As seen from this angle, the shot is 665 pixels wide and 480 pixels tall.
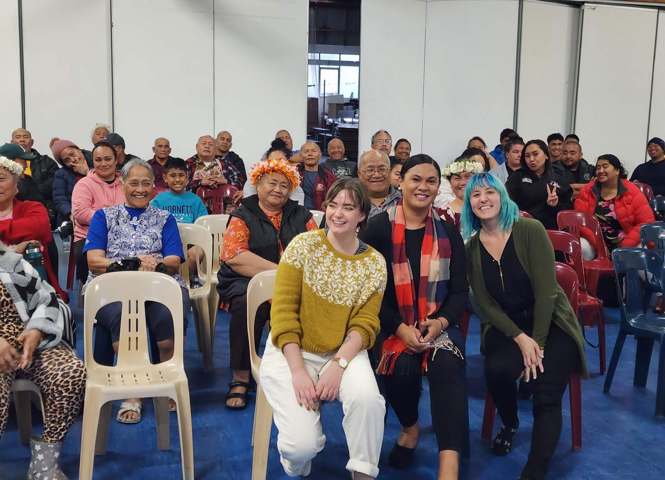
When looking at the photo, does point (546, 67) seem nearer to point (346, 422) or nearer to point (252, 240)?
point (252, 240)

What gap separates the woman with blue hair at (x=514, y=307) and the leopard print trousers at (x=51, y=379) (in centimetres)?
152

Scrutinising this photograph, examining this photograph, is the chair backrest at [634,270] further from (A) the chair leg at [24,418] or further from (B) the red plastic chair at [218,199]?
(B) the red plastic chair at [218,199]

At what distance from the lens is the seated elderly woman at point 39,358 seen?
2164 millimetres

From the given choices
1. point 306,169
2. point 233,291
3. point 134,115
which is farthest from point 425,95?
point 233,291

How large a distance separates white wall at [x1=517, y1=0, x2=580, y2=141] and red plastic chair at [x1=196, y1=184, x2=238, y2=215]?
15.1 ft

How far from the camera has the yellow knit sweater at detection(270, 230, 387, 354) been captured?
2150 millimetres

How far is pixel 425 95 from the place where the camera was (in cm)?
790

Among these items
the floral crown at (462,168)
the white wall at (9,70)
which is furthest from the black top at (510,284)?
the white wall at (9,70)

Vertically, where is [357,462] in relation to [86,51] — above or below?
below

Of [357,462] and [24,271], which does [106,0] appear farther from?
[357,462]

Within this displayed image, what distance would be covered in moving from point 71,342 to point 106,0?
5.54 metres

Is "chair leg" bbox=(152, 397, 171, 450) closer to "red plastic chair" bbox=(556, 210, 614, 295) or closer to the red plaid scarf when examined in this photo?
the red plaid scarf

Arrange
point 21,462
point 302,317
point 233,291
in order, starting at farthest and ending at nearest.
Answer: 1. point 233,291
2. point 21,462
3. point 302,317

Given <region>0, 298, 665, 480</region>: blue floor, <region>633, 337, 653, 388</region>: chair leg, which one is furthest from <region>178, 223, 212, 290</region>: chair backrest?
<region>633, 337, 653, 388</region>: chair leg
